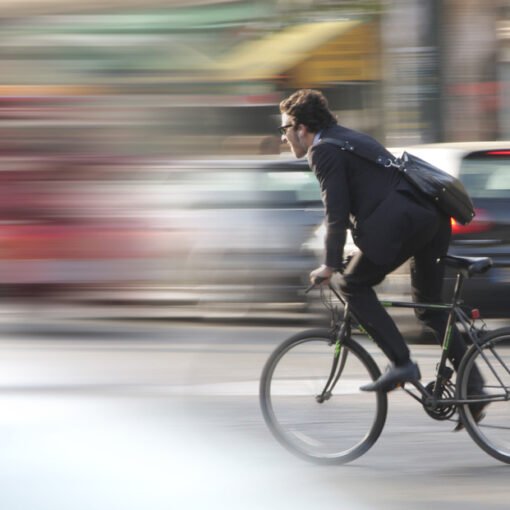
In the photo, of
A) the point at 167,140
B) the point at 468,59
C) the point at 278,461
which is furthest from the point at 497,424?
the point at 468,59

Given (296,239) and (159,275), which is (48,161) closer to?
(159,275)

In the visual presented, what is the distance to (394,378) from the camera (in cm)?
539

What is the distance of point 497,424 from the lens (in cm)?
545

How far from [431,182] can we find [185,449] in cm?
164

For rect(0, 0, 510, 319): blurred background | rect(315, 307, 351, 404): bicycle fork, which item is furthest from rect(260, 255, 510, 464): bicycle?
rect(0, 0, 510, 319): blurred background

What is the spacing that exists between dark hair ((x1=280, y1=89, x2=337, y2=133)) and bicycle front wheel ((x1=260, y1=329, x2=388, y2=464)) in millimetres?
876

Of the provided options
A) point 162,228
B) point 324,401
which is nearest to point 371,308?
point 324,401

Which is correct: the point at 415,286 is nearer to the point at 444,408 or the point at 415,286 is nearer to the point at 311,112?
the point at 444,408

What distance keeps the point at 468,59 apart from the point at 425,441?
12007 mm

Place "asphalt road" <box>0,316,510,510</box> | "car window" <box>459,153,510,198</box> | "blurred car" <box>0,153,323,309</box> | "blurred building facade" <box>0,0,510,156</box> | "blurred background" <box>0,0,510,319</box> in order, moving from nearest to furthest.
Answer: "asphalt road" <box>0,316,510,510</box> → "car window" <box>459,153,510,198</box> → "blurred car" <box>0,153,323,309</box> → "blurred background" <box>0,0,510,319</box> → "blurred building facade" <box>0,0,510,156</box>

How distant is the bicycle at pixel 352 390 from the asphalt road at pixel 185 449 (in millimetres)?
116

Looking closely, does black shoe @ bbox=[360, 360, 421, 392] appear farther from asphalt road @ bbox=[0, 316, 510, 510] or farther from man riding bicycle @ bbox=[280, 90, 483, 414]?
asphalt road @ bbox=[0, 316, 510, 510]

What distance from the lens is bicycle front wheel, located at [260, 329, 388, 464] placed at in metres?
5.48

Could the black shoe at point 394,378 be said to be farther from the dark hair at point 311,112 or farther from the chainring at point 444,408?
the dark hair at point 311,112
